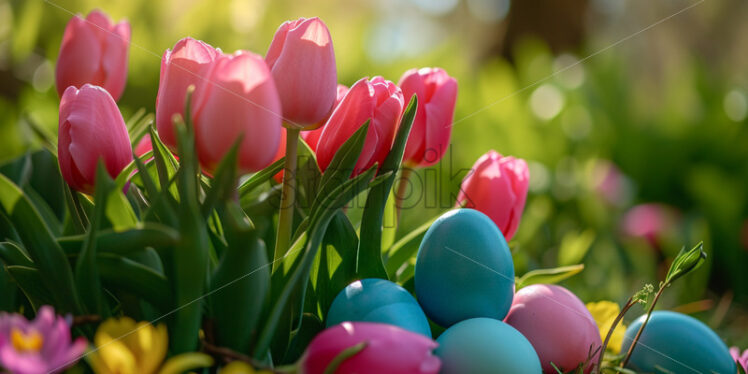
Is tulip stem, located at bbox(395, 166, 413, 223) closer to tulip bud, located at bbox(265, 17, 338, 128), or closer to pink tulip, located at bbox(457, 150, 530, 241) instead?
pink tulip, located at bbox(457, 150, 530, 241)

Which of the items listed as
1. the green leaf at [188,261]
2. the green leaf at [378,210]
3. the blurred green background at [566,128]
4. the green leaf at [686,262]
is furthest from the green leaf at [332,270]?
the blurred green background at [566,128]

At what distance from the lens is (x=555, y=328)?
0.46 metres

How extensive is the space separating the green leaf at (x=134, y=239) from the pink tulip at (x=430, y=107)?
25cm

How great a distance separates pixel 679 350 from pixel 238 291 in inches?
14.8

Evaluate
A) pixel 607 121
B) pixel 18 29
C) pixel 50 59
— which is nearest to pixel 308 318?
pixel 50 59

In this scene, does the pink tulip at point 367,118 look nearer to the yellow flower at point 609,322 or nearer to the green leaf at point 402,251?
the green leaf at point 402,251

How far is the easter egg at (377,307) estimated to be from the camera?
15.6 inches

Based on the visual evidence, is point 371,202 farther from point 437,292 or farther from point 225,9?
point 225,9

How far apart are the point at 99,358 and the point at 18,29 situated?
150 cm

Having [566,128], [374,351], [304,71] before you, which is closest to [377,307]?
[374,351]

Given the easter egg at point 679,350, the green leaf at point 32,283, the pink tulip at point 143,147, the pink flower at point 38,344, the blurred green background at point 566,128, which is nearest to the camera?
the pink flower at point 38,344

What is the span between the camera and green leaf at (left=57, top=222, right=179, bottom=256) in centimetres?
31

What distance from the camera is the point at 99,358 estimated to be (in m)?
0.30

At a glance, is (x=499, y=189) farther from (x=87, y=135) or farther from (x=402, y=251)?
(x=87, y=135)
